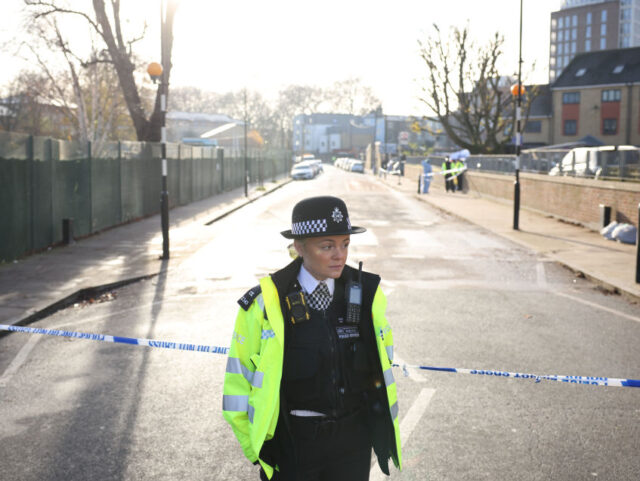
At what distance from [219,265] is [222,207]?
15.9 meters

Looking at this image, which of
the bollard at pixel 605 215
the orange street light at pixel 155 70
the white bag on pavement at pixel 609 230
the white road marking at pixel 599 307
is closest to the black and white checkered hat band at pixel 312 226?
the white road marking at pixel 599 307

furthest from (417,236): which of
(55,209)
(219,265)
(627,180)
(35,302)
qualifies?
(35,302)

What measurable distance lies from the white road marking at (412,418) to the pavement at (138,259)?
17.4ft

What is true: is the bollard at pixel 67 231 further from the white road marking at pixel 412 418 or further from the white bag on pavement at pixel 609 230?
the white bag on pavement at pixel 609 230

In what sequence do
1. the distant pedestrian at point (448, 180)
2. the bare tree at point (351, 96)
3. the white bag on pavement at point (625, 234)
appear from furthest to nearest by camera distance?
the bare tree at point (351, 96), the distant pedestrian at point (448, 180), the white bag on pavement at point (625, 234)

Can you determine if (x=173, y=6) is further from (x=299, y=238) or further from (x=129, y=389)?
(x=299, y=238)

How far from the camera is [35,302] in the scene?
32.9 ft

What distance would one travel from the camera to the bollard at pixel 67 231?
54.5 feet

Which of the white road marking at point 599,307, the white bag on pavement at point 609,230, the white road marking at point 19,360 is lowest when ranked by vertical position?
the white road marking at point 19,360

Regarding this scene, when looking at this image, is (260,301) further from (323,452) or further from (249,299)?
(323,452)

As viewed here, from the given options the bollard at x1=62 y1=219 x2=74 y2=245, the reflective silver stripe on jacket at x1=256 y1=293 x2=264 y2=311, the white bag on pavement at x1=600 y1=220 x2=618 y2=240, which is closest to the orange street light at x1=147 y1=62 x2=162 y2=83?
the bollard at x1=62 y1=219 x2=74 y2=245

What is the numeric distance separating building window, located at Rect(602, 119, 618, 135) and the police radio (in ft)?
240

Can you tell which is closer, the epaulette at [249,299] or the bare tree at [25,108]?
the epaulette at [249,299]

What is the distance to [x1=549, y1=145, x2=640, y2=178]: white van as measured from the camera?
1939 centimetres
